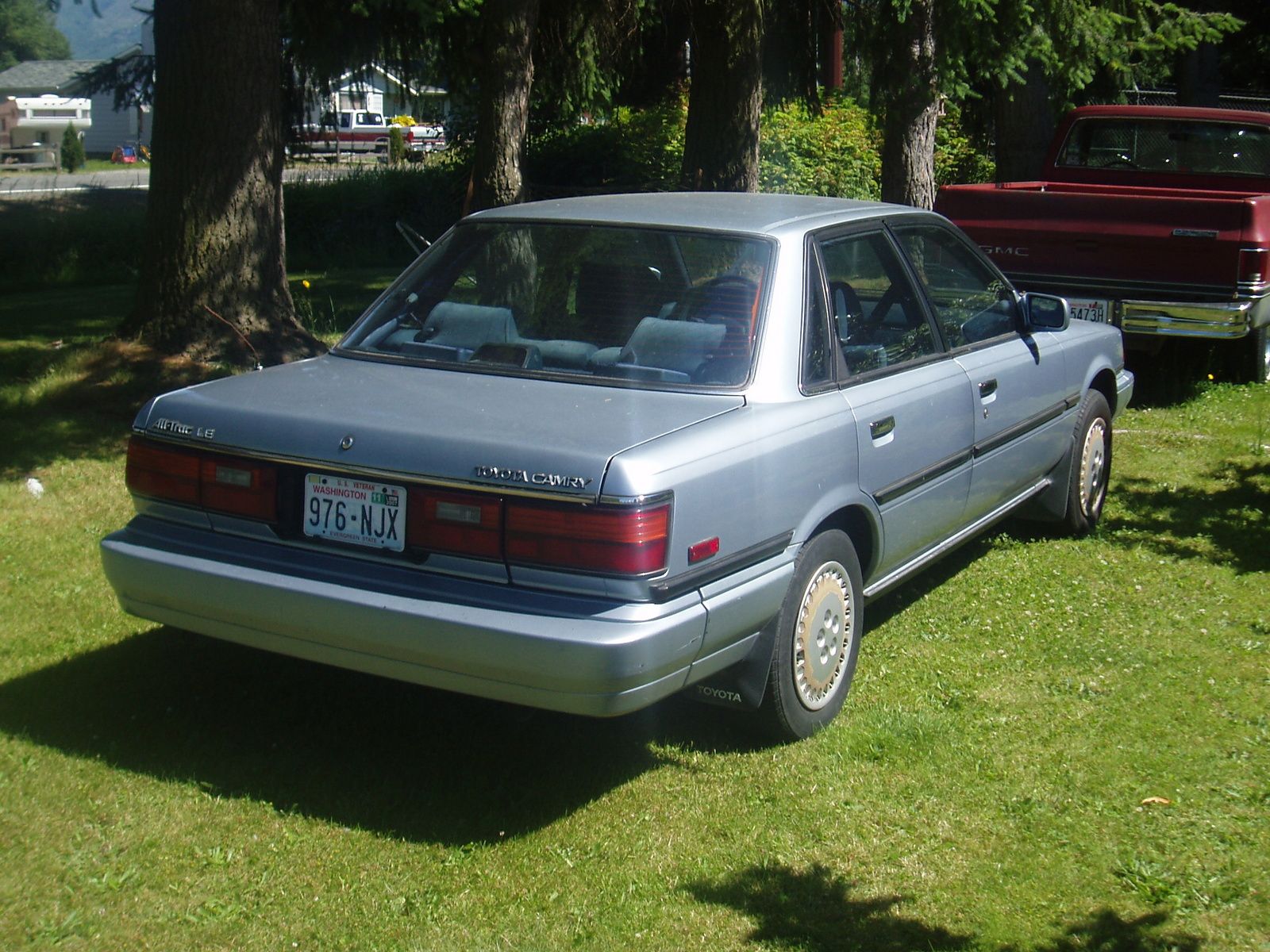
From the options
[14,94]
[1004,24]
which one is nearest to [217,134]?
[1004,24]

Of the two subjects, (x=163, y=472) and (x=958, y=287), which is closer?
(x=163, y=472)

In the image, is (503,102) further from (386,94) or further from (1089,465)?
(1089,465)

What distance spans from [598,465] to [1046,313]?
3098mm

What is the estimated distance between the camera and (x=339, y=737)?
177 inches

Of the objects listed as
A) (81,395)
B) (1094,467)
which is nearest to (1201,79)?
(1094,467)

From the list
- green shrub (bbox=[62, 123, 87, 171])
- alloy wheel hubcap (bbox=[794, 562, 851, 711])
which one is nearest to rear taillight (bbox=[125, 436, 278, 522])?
alloy wheel hubcap (bbox=[794, 562, 851, 711])

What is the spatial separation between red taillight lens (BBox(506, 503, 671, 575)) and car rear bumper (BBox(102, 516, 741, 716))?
0.10 m

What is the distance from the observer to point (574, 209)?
5059mm

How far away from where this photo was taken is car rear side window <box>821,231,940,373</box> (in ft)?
15.8

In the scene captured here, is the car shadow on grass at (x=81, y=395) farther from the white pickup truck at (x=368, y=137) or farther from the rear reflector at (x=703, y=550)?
the white pickup truck at (x=368, y=137)

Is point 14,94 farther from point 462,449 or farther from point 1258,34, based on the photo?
point 462,449

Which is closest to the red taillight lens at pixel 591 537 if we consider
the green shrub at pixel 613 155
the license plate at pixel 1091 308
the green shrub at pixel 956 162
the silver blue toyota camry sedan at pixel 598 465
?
the silver blue toyota camry sedan at pixel 598 465

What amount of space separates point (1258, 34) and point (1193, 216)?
861 inches

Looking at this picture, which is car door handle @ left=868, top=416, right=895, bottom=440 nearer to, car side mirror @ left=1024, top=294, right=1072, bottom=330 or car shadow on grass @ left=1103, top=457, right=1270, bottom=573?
car side mirror @ left=1024, top=294, right=1072, bottom=330
